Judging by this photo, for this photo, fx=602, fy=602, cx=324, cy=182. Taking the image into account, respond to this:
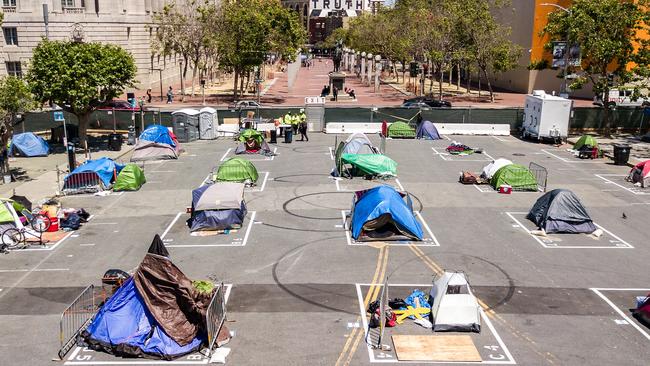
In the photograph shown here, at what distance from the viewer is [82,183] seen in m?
28.3

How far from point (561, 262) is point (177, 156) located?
24.0m

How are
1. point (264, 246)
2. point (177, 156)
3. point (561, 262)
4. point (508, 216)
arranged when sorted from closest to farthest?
point (561, 262) < point (264, 246) < point (508, 216) < point (177, 156)

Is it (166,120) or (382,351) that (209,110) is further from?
(382,351)

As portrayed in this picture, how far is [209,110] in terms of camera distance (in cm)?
4309

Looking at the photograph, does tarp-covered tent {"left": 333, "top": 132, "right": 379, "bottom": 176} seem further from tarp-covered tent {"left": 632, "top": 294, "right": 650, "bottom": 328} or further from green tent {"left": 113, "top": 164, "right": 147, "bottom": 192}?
tarp-covered tent {"left": 632, "top": 294, "right": 650, "bottom": 328}

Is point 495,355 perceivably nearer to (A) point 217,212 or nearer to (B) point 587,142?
(A) point 217,212

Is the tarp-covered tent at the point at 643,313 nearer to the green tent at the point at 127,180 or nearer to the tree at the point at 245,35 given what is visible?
the green tent at the point at 127,180

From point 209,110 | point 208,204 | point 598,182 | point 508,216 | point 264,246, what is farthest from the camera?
point 209,110

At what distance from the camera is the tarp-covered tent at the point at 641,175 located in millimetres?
29844

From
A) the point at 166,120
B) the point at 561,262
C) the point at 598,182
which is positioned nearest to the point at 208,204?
the point at 561,262

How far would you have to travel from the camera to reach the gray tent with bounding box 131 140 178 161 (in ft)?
117

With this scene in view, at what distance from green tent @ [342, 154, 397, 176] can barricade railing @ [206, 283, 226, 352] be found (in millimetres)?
15998

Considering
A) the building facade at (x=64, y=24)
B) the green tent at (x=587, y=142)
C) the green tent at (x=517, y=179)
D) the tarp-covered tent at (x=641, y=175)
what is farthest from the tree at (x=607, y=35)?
the building facade at (x=64, y=24)

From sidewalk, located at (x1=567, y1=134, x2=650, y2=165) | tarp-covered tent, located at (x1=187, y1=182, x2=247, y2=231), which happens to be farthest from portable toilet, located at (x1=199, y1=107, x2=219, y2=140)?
sidewalk, located at (x1=567, y1=134, x2=650, y2=165)
